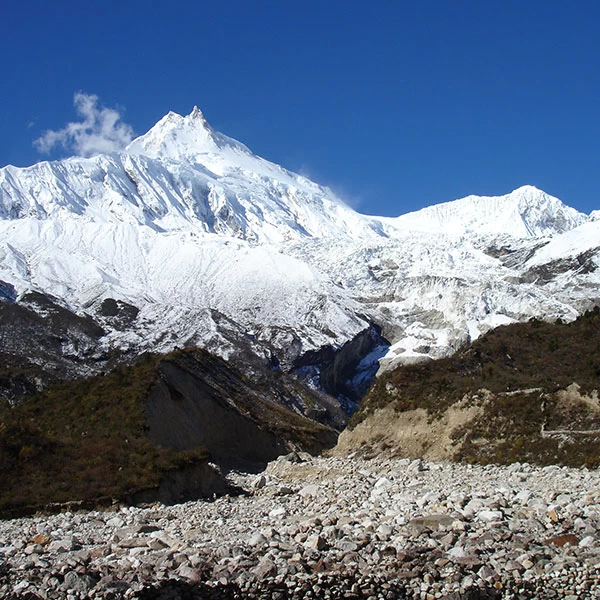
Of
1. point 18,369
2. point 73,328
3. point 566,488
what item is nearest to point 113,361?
point 73,328

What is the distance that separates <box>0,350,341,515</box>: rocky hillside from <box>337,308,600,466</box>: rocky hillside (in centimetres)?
982

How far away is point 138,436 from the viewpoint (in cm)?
3734

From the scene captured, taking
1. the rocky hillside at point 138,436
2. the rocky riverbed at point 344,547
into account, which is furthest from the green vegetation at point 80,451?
the rocky riverbed at point 344,547

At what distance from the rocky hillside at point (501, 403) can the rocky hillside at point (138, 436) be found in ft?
32.2

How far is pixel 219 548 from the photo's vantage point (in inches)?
767

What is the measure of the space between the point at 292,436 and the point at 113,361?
2473 inches

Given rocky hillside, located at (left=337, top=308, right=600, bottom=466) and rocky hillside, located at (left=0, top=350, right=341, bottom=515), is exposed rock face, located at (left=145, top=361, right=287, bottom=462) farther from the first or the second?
rocky hillside, located at (left=337, top=308, right=600, bottom=466)

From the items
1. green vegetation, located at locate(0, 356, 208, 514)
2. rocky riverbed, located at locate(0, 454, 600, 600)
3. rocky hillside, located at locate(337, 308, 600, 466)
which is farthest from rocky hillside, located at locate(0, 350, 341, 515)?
rocky hillside, located at locate(337, 308, 600, 466)

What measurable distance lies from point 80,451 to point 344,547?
16860 mm

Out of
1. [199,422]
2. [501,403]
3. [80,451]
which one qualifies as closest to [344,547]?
[80,451]

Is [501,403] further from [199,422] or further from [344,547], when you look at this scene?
Answer: [199,422]

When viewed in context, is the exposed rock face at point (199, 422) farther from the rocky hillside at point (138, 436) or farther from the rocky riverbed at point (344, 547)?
the rocky riverbed at point (344, 547)

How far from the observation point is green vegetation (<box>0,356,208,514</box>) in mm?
28156

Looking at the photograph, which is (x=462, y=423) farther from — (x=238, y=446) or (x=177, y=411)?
(x=238, y=446)
